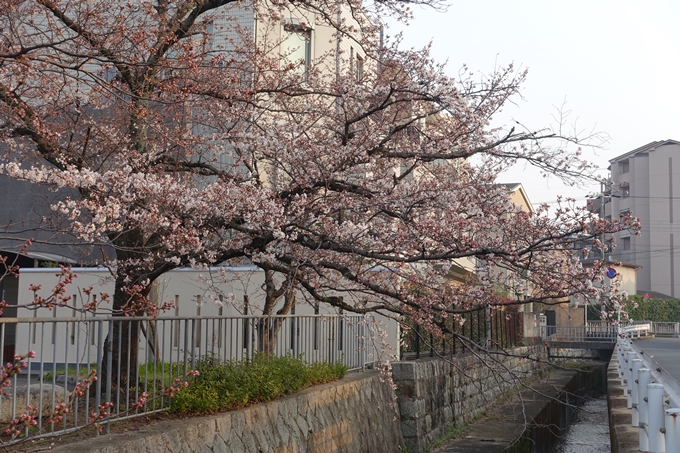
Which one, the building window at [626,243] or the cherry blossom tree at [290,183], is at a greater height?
the building window at [626,243]

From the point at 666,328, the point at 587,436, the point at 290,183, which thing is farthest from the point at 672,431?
the point at 666,328

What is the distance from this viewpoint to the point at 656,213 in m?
64.2

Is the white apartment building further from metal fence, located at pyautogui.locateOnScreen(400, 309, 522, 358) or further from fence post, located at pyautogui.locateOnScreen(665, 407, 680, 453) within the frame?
fence post, located at pyautogui.locateOnScreen(665, 407, 680, 453)

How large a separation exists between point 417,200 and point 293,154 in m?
1.68

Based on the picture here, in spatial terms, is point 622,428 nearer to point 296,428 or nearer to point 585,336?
point 296,428

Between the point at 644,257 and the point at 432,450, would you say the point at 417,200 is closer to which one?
the point at 432,450

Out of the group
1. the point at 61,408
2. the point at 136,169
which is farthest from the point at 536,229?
the point at 61,408

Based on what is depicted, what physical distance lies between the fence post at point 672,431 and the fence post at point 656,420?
3.25 feet

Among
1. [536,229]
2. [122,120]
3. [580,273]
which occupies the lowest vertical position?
[580,273]

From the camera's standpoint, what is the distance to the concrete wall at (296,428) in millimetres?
6090

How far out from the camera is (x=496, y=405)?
19.8 metres

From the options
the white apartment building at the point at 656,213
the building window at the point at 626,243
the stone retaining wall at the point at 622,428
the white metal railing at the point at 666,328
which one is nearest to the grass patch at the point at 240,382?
the stone retaining wall at the point at 622,428

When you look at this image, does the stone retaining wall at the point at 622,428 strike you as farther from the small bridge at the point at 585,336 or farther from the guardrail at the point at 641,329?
the guardrail at the point at 641,329

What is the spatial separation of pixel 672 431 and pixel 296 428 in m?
4.57
